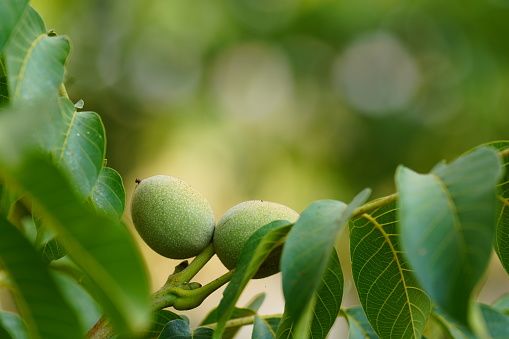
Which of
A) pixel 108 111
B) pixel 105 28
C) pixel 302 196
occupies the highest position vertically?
pixel 105 28

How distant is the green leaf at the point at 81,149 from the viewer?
566 millimetres

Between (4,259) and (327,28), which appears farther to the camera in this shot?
(327,28)

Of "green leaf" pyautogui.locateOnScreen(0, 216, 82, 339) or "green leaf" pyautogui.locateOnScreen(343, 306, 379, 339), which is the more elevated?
"green leaf" pyautogui.locateOnScreen(0, 216, 82, 339)

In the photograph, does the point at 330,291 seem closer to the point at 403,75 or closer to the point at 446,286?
the point at 446,286

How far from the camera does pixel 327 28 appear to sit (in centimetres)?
494

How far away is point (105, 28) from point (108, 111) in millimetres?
667

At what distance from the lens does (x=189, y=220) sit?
2.54 ft

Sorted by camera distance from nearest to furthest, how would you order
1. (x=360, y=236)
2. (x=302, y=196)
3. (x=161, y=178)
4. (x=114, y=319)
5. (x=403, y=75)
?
(x=114, y=319)
(x=360, y=236)
(x=161, y=178)
(x=302, y=196)
(x=403, y=75)

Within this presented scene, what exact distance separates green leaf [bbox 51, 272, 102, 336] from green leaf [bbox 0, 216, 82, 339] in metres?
0.57

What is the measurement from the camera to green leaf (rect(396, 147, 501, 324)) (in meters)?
0.39

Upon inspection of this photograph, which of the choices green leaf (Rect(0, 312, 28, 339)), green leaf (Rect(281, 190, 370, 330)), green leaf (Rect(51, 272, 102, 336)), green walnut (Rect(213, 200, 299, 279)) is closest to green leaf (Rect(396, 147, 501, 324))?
green leaf (Rect(281, 190, 370, 330))

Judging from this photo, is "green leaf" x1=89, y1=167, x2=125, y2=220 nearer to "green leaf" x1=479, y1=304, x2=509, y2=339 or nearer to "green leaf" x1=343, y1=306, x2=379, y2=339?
"green leaf" x1=343, y1=306, x2=379, y2=339

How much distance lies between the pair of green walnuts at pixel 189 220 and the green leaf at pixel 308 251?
21cm

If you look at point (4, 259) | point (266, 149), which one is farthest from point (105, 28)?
point (4, 259)
